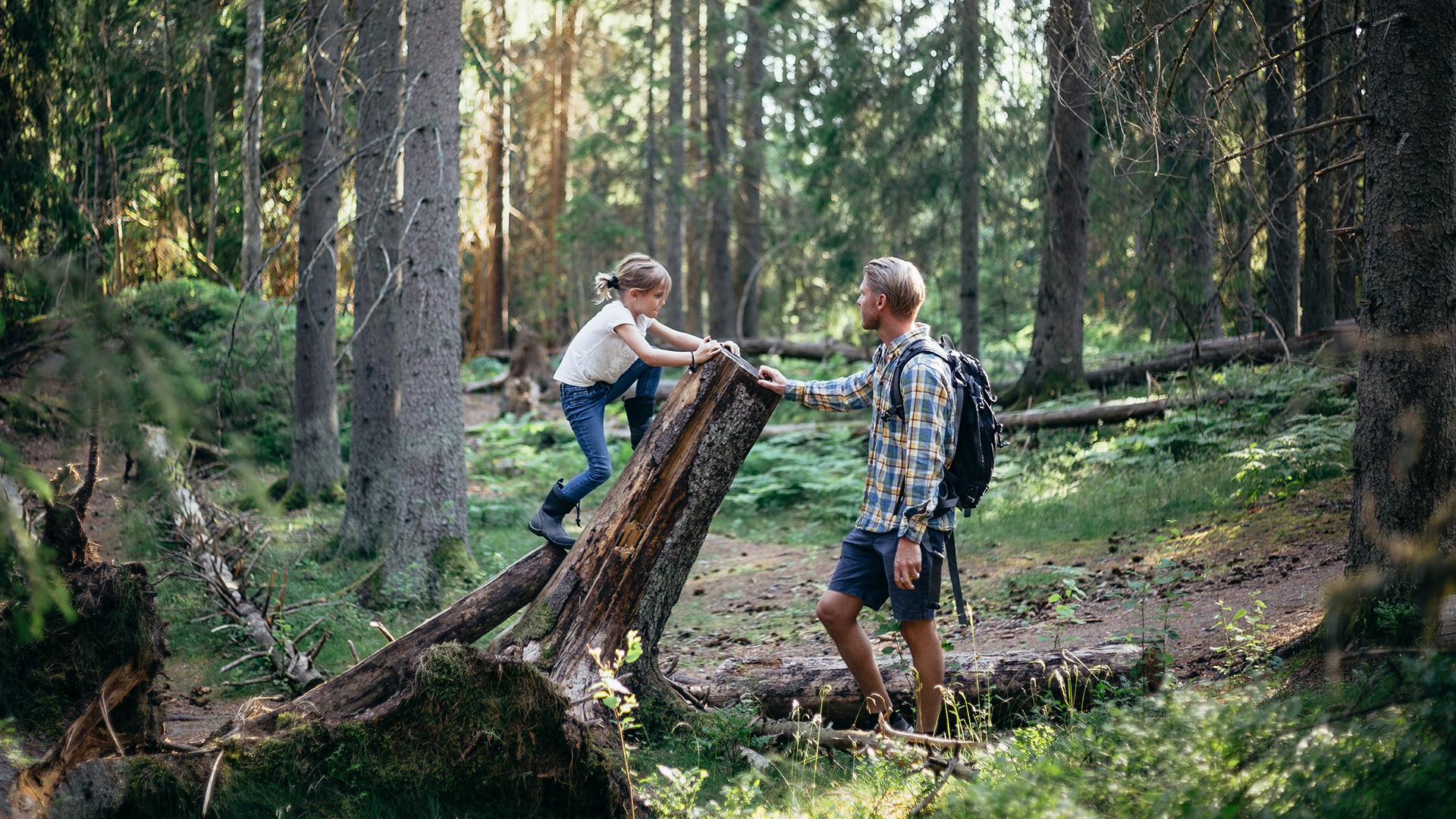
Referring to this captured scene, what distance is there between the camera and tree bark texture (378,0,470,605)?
26.3 ft

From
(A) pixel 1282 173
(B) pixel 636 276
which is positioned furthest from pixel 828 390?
(A) pixel 1282 173

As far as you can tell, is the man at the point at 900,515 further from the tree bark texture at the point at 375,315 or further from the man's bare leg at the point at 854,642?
the tree bark texture at the point at 375,315

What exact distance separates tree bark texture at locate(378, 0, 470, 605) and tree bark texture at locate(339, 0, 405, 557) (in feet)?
2.15

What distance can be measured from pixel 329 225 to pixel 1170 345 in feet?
39.4

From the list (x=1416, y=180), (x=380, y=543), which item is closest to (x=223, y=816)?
(x=380, y=543)

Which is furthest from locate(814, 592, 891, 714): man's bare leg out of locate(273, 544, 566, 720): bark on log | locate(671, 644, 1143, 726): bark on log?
locate(273, 544, 566, 720): bark on log

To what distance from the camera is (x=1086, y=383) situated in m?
12.9

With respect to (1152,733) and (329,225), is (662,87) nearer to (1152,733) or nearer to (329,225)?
(329,225)

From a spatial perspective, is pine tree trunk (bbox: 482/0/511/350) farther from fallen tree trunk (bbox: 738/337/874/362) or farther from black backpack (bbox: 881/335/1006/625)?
black backpack (bbox: 881/335/1006/625)

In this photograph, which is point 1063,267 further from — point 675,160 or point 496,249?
point 496,249

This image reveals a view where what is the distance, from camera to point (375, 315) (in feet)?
33.7

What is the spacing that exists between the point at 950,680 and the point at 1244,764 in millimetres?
1993

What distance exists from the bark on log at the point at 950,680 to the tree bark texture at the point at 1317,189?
300cm

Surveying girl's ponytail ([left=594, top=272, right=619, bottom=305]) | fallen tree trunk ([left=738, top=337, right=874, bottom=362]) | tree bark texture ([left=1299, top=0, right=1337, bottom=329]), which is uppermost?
tree bark texture ([left=1299, top=0, right=1337, bottom=329])
